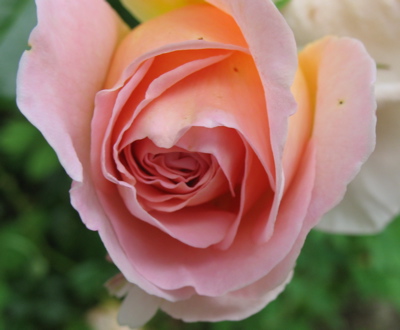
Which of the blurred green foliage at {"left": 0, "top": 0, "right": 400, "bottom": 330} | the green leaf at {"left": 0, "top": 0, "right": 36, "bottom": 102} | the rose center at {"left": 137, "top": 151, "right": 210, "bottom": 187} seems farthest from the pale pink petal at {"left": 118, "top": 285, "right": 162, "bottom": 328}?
the blurred green foliage at {"left": 0, "top": 0, "right": 400, "bottom": 330}

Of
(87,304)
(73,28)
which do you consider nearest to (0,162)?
(87,304)

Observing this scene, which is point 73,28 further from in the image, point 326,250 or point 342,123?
point 326,250

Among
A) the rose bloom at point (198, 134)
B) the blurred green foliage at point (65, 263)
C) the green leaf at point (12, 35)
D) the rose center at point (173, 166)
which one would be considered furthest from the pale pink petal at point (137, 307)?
the blurred green foliage at point (65, 263)

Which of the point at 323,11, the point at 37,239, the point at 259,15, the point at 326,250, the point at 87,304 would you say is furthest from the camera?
the point at 87,304

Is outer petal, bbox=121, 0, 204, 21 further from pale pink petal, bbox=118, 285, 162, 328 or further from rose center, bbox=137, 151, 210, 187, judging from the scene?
pale pink petal, bbox=118, 285, 162, 328

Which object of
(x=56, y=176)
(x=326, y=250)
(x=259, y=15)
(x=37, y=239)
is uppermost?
(x=259, y=15)

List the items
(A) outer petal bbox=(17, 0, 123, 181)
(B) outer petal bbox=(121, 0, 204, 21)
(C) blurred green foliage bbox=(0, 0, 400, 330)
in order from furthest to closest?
(C) blurred green foliage bbox=(0, 0, 400, 330)
(B) outer petal bbox=(121, 0, 204, 21)
(A) outer petal bbox=(17, 0, 123, 181)
